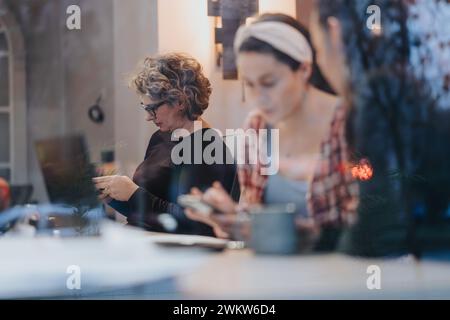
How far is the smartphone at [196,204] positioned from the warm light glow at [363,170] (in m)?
0.67

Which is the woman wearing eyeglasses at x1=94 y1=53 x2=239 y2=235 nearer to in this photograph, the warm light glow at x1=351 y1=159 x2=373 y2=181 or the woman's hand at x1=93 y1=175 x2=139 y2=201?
the woman's hand at x1=93 y1=175 x2=139 y2=201

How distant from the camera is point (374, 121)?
13.5 ft

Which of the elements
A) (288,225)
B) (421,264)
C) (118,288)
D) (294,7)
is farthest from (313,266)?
(294,7)

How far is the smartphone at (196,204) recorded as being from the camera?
399 cm

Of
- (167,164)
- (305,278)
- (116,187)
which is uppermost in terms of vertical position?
(167,164)

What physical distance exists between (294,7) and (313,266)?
4.03ft

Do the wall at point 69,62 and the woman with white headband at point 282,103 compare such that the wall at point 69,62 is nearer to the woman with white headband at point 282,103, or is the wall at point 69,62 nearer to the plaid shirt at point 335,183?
the woman with white headband at point 282,103

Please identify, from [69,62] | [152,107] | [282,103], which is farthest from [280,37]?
[69,62]

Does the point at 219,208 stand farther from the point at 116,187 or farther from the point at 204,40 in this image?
the point at 204,40

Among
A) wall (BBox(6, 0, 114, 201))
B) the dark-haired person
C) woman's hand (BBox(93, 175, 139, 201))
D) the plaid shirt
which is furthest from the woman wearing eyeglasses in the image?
the dark-haired person

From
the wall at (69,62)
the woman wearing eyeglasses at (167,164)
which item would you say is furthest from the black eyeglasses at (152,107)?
the wall at (69,62)

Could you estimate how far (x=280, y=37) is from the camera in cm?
397

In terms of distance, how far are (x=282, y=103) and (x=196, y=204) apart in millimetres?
621
